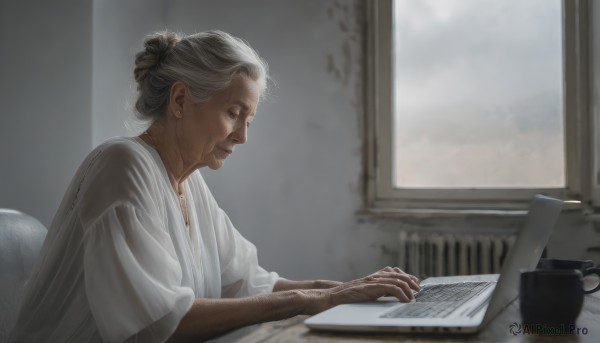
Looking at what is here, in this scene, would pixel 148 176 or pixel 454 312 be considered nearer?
pixel 454 312

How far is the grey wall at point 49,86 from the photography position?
231 cm

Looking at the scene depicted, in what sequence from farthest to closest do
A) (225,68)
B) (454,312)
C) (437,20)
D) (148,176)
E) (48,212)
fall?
(437,20) → (48,212) → (225,68) → (148,176) → (454,312)

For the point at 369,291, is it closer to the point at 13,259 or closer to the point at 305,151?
the point at 13,259

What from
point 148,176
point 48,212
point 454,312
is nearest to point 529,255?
point 454,312

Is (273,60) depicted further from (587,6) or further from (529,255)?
(529,255)

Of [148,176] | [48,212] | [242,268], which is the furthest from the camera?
[48,212]

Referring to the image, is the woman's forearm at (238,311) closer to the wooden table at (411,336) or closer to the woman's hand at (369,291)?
the woman's hand at (369,291)

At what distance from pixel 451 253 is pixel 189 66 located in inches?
53.4

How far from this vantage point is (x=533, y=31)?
248 cm

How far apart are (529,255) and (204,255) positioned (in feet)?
2.66

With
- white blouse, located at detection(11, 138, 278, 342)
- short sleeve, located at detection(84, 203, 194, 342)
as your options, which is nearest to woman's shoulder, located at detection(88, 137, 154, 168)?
white blouse, located at detection(11, 138, 278, 342)

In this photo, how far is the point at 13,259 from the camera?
55.9 inches

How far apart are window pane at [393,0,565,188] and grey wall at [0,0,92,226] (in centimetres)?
124

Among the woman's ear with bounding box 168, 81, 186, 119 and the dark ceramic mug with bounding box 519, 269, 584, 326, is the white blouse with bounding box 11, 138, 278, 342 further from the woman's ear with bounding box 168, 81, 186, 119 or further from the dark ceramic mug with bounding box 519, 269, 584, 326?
the dark ceramic mug with bounding box 519, 269, 584, 326
